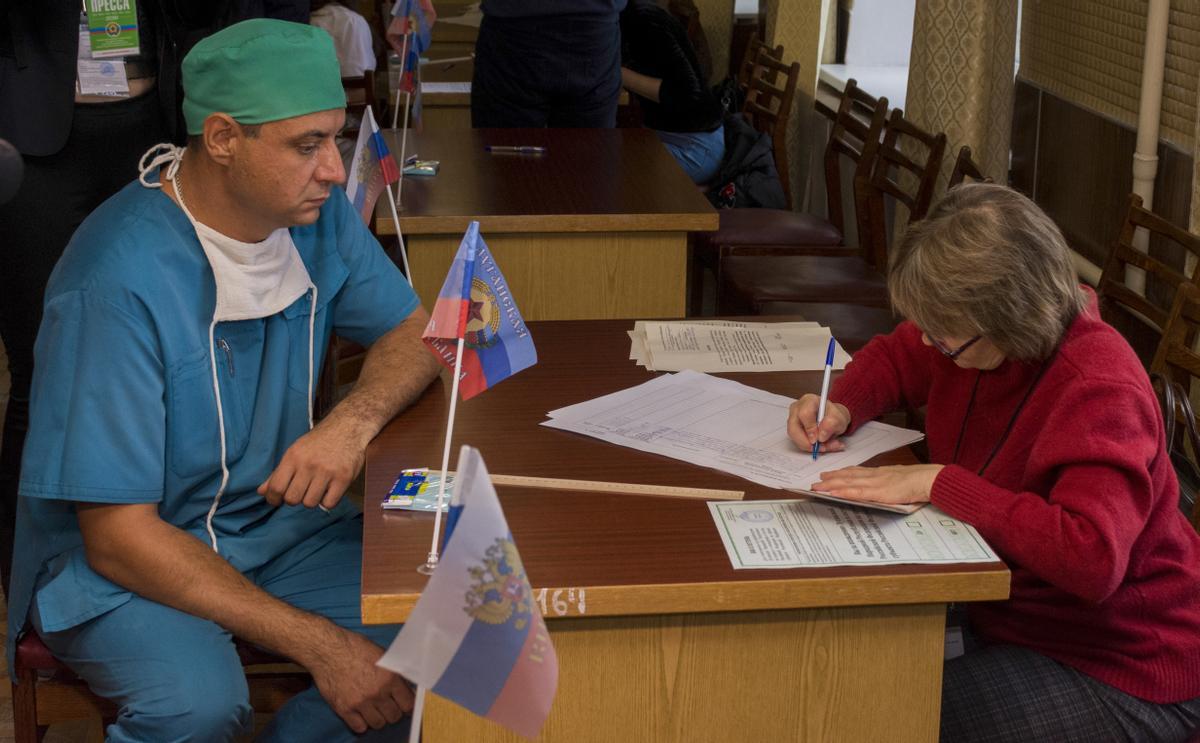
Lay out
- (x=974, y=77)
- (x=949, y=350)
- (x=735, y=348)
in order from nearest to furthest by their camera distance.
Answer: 1. (x=949, y=350)
2. (x=735, y=348)
3. (x=974, y=77)

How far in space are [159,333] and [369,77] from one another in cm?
321

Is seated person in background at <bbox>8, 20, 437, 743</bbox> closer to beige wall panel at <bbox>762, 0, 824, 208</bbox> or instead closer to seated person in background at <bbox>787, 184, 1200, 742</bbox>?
seated person in background at <bbox>787, 184, 1200, 742</bbox>

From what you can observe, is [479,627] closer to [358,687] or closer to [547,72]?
[358,687]

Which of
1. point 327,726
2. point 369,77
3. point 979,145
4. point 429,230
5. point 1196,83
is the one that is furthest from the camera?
point 369,77

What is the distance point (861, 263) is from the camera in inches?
151

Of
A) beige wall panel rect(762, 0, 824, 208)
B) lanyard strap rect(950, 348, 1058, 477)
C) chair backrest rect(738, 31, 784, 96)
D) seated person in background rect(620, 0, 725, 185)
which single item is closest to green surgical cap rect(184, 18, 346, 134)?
lanyard strap rect(950, 348, 1058, 477)

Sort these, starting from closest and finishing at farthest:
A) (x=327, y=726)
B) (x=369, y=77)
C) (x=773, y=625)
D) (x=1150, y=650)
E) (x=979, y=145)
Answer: (x=773, y=625), (x=1150, y=650), (x=327, y=726), (x=979, y=145), (x=369, y=77)

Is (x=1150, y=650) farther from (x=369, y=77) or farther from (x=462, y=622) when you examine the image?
(x=369, y=77)

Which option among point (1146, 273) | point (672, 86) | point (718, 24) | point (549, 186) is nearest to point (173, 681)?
point (549, 186)

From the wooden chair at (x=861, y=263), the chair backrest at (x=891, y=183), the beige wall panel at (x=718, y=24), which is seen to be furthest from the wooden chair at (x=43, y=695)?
the beige wall panel at (x=718, y=24)

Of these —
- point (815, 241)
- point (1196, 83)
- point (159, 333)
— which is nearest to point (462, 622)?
point (159, 333)

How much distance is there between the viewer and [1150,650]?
1.65m

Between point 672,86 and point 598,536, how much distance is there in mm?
3399

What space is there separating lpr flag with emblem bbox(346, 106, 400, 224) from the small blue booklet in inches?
37.3
